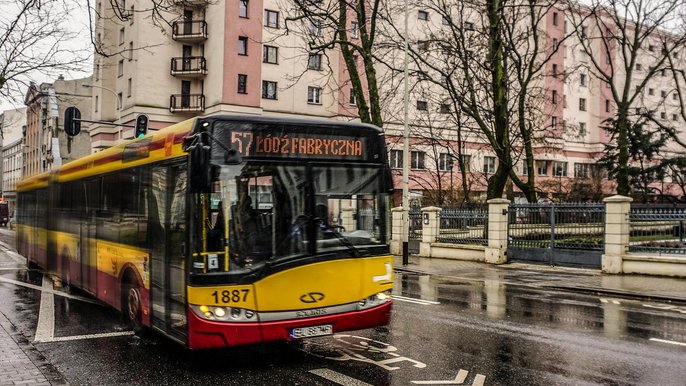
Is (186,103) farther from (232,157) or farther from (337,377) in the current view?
(337,377)

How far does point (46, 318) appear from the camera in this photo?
1062 centimetres

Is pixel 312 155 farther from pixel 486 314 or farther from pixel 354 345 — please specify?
pixel 486 314

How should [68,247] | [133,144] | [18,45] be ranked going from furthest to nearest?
[18,45] < [68,247] < [133,144]

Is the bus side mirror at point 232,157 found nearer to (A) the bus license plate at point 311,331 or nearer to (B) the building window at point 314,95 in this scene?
(A) the bus license plate at point 311,331

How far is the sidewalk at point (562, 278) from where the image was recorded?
14906 millimetres

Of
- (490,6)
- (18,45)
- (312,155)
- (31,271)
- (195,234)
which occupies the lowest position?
(31,271)

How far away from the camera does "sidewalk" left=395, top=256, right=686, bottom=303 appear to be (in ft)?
48.9

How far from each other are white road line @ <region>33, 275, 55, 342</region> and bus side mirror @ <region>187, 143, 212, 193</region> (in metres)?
4.28

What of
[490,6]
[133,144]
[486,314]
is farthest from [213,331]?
[490,6]

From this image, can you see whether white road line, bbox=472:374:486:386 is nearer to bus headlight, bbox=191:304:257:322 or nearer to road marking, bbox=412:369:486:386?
road marking, bbox=412:369:486:386

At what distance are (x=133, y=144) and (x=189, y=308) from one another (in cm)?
346

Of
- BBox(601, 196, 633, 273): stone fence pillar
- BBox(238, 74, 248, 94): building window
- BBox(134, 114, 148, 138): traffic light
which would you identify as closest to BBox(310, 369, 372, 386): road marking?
BBox(601, 196, 633, 273): stone fence pillar

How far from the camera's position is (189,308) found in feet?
22.5

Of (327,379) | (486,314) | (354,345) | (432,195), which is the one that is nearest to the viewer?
(327,379)
